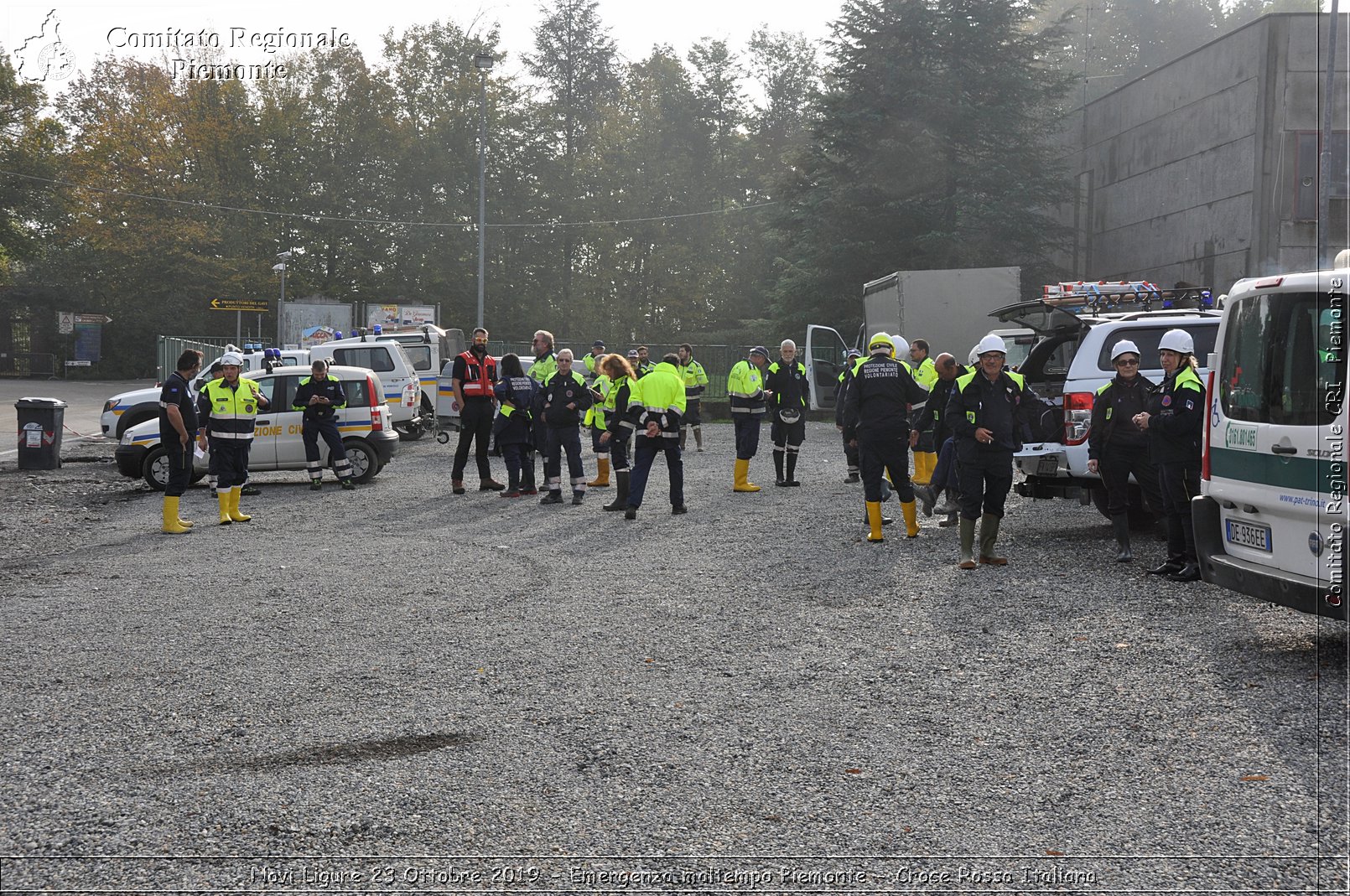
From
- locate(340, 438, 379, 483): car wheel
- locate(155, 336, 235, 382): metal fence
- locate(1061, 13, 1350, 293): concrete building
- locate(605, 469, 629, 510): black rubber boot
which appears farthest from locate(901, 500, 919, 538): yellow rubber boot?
locate(155, 336, 235, 382): metal fence

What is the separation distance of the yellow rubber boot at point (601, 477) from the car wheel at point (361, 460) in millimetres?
3074

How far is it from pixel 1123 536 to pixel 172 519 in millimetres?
9147

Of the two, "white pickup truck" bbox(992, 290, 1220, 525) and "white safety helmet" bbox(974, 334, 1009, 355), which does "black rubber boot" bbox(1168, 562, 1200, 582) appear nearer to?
"white pickup truck" bbox(992, 290, 1220, 525)

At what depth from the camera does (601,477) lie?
17875 mm

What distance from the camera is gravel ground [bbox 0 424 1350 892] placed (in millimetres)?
4168

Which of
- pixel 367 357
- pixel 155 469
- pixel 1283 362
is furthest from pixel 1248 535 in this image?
pixel 367 357

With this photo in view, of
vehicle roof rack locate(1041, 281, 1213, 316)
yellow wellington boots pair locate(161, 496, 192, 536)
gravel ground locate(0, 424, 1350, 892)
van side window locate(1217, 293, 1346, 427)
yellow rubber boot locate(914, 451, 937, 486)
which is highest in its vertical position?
vehicle roof rack locate(1041, 281, 1213, 316)

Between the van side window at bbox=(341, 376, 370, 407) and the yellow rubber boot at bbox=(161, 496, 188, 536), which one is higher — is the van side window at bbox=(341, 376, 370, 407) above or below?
above

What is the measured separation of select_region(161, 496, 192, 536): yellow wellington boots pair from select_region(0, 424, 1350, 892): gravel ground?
2.05 metres

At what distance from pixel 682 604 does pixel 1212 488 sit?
3.46m

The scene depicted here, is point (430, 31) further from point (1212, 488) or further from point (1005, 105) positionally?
point (1212, 488)

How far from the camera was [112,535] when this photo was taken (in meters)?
13.1

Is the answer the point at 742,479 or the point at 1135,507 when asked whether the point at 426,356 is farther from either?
the point at 1135,507

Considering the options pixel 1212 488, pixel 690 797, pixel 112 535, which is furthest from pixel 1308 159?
pixel 690 797
